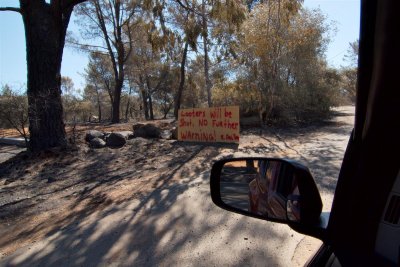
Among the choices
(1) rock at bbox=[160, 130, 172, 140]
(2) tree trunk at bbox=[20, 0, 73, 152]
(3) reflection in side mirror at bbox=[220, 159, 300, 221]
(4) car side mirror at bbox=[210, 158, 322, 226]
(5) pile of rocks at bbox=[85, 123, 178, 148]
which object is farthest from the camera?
(1) rock at bbox=[160, 130, 172, 140]

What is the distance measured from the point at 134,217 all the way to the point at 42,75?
6.77 m

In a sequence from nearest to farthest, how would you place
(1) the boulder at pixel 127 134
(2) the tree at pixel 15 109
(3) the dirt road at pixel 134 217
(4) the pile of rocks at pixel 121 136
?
(3) the dirt road at pixel 134 217 < (2) the tree at pixel 15 109 < (4) the pile of rocks at pixel 121 136 < (1) the boulder at pixel 127 134

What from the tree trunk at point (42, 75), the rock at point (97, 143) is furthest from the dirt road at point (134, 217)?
the rock at point (97, 143)

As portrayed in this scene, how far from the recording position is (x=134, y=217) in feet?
16.0

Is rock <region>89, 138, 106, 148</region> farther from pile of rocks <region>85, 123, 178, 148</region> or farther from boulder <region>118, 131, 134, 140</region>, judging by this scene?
boulder <region>118, 131, 134, 140</region>

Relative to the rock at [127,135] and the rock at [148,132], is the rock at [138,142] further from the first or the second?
the rock at [148,132]

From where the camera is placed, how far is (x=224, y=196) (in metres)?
2.09

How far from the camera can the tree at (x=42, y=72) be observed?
988cm

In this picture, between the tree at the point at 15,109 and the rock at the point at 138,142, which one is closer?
Answer: the tree at the point at 15,109

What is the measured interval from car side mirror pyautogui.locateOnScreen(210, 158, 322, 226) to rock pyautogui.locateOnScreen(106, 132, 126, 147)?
9.00 m

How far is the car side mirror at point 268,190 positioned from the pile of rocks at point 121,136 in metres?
9.01

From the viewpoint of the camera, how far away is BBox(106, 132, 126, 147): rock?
426 inches

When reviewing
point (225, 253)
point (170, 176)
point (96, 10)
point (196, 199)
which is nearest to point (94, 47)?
point (96, 10)

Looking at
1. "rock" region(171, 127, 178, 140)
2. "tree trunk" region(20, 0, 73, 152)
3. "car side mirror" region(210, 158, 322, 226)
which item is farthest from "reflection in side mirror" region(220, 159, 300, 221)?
"rock" region(171, 127, 178, 140)
